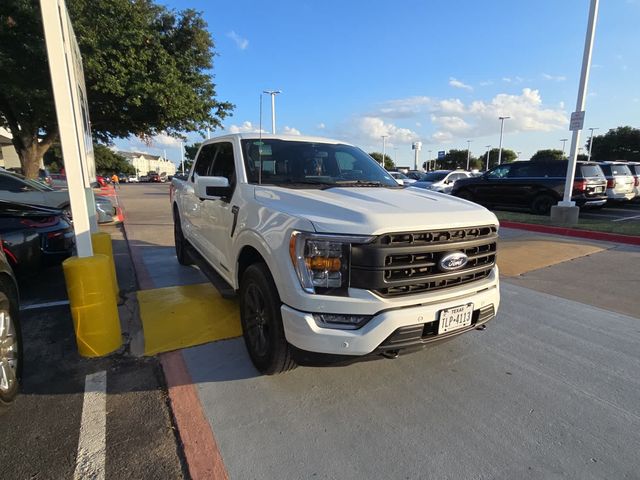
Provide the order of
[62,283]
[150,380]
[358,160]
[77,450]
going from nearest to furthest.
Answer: [77,450] < [150,380] < [358,160] < [62,283]

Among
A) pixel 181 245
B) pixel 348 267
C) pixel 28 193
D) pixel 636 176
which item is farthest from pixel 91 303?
pixel 636 176

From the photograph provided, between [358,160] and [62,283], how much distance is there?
4645 mm

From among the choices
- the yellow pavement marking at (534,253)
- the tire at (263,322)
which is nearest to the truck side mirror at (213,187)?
the tire at (263,322)

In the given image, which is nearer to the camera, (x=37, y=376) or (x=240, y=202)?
(x=37, y=376)

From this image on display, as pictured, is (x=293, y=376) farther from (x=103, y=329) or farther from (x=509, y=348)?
(x=509, y=348)

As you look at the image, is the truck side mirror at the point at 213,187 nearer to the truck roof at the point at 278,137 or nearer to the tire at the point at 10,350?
the truck roof at the point at 278,137

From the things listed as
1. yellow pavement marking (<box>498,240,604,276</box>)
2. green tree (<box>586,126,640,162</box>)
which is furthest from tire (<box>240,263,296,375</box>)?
green tree (<box>586,126,640,162</box>)

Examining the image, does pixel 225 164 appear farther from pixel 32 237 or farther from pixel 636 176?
pixel 636 176

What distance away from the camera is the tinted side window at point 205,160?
4.64m

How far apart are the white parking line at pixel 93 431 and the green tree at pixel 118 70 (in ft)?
40.1

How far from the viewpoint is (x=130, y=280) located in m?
5.63

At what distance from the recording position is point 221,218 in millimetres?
3789

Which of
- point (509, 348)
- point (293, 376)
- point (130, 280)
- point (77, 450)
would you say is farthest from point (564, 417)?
point (130, 280)

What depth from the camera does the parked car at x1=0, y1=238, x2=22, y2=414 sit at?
8.24 ft
